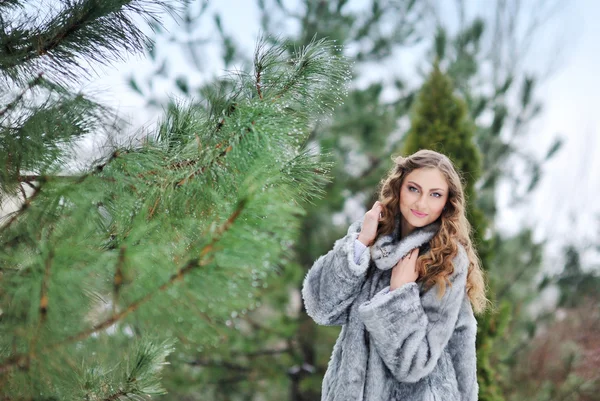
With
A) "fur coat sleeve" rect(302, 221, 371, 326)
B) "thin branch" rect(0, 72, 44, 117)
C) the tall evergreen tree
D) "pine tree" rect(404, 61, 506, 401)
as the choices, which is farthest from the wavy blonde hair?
the tall evergreen tree

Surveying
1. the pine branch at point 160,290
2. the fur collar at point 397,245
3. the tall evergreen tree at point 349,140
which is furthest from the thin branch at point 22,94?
the tall evergreen tree at point 349,140

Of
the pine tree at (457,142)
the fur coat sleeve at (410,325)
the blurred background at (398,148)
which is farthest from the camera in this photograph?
the blurred background at (398,148)

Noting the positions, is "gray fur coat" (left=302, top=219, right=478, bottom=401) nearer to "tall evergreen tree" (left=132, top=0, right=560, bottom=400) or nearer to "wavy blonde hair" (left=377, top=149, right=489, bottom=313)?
"wavy blonde hair" (left=377, top=149, right=489, bottom=313)

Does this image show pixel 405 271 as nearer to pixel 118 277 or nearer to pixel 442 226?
pixel 442 226

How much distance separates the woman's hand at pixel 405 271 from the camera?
1679 mm

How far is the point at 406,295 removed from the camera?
1.63 metres

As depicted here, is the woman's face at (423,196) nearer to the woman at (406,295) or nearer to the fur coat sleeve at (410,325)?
the woman at (406,295)

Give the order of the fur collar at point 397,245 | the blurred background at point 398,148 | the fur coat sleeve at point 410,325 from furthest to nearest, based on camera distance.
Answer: the blurred background at point 398,148 < the fur collar at point 397,245 < the fur coat sleeve at point 410,325

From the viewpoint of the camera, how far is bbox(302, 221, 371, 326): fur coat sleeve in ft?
5.52

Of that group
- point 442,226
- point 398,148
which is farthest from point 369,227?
point 398,148

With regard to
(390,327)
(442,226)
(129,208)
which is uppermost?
(442,226)

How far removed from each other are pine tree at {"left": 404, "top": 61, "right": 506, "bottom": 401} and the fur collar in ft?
4.33

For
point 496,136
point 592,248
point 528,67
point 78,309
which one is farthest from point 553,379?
point 78,309

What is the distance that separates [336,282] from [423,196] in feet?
1.21
